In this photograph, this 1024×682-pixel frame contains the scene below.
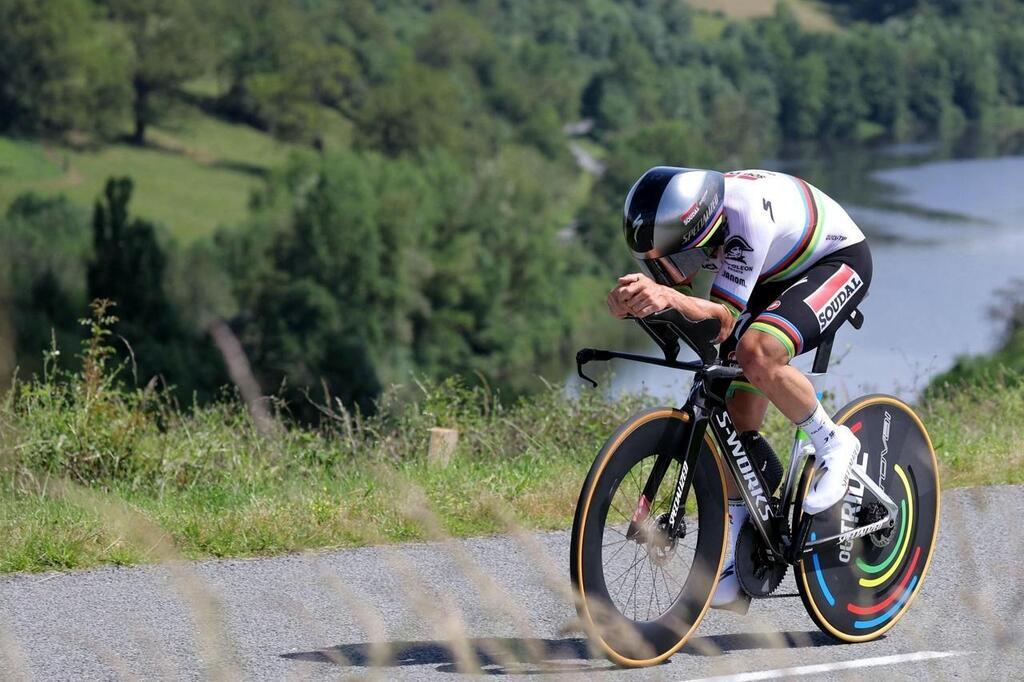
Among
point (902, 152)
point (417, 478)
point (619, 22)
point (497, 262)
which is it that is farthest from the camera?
point (619, 22)

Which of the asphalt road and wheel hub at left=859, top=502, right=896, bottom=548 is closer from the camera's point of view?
the asphalt road

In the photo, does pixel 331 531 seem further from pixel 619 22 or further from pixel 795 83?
pixel 619 22

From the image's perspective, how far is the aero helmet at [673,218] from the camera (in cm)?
384

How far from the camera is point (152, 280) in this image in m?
46.3

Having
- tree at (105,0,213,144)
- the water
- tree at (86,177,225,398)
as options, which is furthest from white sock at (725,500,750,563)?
tree at (105,0,213,144)

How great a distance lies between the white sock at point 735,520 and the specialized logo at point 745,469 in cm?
5

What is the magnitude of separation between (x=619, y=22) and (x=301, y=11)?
34.9 m

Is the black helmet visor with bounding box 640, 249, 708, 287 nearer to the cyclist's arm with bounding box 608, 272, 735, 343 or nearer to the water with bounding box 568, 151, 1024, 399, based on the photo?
the cyclist's arm with bounding box 608, 272, 735, 343

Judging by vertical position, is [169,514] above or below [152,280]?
above

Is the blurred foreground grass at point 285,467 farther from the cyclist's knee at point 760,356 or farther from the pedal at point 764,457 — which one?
the cyclist's knee at point 760,356

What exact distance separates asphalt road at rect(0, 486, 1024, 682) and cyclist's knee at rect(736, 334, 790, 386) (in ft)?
2.44

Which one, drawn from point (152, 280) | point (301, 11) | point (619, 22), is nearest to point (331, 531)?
point (152, 280)

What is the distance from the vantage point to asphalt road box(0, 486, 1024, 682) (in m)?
3.91

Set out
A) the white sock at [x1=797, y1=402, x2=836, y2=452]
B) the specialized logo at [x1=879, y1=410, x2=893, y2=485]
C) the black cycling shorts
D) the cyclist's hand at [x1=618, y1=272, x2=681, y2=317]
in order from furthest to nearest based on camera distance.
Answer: the specialized logo at [x1=879, y1=410, x2=893, y2=485] < the white sock at [x1=797, y1=402, x2=836, y2=452] < the black cycling shorts < the cyclist's hand at [x1=618, y1=272, x2=681, y2=317]
